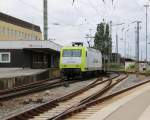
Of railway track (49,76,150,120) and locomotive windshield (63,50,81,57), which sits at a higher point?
locomotive windshield (63,50,81,57)

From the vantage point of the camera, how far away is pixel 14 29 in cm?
10112

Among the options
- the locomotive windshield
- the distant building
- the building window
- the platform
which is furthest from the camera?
the distant building

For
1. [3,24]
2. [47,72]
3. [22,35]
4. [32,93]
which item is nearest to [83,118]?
[32,93]

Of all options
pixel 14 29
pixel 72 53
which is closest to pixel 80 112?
pixel 72 53

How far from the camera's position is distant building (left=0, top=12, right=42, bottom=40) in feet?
309

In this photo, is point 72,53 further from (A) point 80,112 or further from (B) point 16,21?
(B) point 16,21

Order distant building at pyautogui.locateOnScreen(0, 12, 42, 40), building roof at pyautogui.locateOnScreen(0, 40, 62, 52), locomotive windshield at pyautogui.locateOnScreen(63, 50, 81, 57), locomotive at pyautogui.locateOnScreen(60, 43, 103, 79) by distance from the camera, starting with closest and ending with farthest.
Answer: locomotive at pyautogui.locateOnScreen(60, 43, 103, 79)
locomotive windshield at pyautogui.locateOnScreen(63, 50, 81, 57)
building roof at pyautogui.locateOnScreen(0, 40, 62, 52)
distant building at pyautogui.locateOnScreen(0, 12, 42, 40)

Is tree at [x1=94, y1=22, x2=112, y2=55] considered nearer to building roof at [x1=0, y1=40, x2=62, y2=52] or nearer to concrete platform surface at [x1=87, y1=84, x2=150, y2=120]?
building roof at [x1=0, y1=40, x2=62, y2=52]

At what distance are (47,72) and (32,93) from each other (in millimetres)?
22870

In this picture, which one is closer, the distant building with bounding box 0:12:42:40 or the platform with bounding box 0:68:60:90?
the platform with bounding box 0:68:60:90

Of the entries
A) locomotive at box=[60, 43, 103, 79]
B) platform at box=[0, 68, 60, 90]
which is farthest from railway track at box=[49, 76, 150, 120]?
locomotive at box=[60, 43, 103, 79]

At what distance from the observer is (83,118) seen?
15.9 metres

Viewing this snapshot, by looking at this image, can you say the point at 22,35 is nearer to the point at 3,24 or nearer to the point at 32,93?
the point at 3,24

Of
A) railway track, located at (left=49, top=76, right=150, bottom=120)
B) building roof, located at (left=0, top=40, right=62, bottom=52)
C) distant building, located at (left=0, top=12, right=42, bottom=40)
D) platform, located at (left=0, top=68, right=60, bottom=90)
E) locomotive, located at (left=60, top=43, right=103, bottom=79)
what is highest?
distant building, located at (left=0, top=12, right=42, bottom=40)
